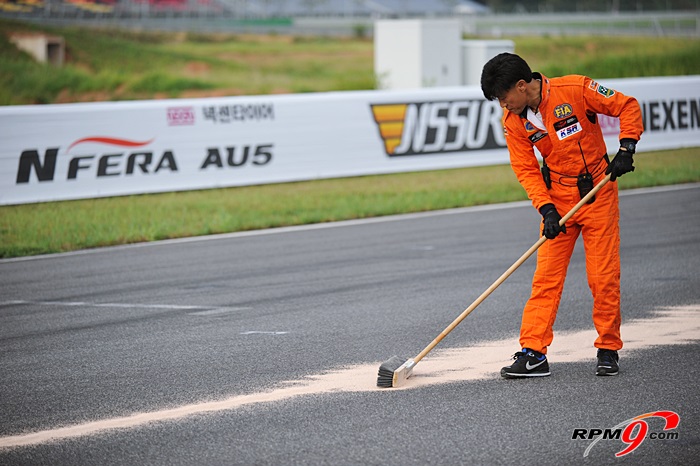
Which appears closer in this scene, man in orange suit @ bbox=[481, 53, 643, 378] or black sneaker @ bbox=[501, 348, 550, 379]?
man in orange suit @ bbox=[481, 53, 643, 378]

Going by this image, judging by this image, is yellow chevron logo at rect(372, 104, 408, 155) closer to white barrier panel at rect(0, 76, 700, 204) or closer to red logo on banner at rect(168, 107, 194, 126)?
white barrier panel at rect(0, 76, 700, 204)

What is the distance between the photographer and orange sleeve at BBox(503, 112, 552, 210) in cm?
575

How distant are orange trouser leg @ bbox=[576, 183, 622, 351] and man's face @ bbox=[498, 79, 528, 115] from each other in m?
0.67

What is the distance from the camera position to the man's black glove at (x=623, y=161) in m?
5.50

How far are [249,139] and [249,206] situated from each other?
1.17 meters

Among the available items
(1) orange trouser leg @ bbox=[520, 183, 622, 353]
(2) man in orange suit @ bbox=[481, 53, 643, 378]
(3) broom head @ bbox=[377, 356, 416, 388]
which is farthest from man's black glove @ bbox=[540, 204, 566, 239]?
(3) broom head @ bbox=[377, 356, 416, 388]

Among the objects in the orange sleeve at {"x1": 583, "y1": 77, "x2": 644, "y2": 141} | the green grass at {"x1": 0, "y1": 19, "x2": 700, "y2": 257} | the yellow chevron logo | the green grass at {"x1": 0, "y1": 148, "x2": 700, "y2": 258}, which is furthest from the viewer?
the yellow chevron logo

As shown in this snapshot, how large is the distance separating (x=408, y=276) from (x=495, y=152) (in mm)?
8080

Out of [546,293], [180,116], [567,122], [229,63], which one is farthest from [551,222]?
[229,63]

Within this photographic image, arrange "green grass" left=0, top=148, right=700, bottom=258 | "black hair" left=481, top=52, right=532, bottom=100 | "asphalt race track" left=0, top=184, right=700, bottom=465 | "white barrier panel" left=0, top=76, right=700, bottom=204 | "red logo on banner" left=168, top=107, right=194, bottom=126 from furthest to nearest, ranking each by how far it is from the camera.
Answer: "red logo on banner" left=168, top=107, right=194, bottom=126 → "white barrier panel" left=0, top=76, right=700, bottom=204 → "green grass" left=0, top=148, right=700, bottom=258 → "black hair" left=481, top=52, right=532, bottom=100 → "asphalt race track" left=0, top=184, right=700, bottom=465

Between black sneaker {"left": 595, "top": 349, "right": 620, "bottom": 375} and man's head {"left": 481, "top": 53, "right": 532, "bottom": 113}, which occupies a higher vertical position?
man's head {"left": 481, "top": 53, "right": 532, "bottom": 113}

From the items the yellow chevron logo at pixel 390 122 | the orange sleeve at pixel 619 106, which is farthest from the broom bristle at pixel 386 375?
the yellow chevron logo at pixel 390 122

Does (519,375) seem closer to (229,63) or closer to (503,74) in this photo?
(503,74)

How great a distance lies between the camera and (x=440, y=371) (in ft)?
19.7
